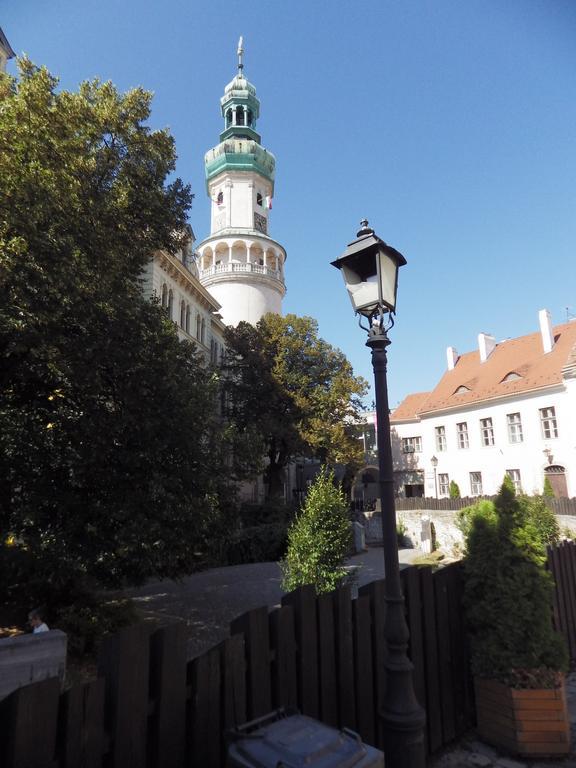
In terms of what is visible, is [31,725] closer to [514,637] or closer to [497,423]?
[514,637]

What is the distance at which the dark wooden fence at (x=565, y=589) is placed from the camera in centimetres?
605

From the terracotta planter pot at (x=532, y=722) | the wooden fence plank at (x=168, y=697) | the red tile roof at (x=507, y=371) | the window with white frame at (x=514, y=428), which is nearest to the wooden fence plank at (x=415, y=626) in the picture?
the terracotta planter pot at (x=532, y=722)

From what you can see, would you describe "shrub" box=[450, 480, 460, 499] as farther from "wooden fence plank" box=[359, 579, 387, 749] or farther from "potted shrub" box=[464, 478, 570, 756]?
"wooden fence plank" box=[359, 579, 387, 749]

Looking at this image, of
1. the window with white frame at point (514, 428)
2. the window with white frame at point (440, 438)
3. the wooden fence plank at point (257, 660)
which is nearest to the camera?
the wooden fence plank at point (257, 660)

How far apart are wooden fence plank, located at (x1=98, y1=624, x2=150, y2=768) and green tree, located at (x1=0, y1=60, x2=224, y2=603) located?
212 inches

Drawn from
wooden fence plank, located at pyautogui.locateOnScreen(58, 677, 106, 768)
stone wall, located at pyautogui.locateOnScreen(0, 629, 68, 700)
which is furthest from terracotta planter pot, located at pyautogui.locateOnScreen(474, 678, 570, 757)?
stone wall, located at pyautogui.locateOnScreen(0, 629, 68, 700)

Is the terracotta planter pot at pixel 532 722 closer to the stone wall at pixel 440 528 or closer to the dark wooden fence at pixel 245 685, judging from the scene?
the dark wooden fence at pixel 245 685

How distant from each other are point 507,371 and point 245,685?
37.9 meters

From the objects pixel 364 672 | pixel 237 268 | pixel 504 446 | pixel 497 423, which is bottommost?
pixel 364 672

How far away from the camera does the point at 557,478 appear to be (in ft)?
103

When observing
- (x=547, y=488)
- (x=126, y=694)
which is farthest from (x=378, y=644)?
(x=547, y=488)

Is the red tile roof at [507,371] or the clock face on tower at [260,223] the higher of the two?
the clock face on tower at [260,223]

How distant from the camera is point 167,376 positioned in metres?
9.10

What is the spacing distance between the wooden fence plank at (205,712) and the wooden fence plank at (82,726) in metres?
0.62
